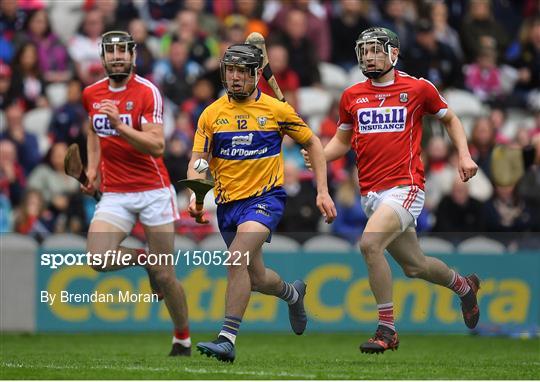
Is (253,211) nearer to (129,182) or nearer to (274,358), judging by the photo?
(129,182)

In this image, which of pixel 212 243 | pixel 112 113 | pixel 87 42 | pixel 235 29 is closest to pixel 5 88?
pixel 87 42

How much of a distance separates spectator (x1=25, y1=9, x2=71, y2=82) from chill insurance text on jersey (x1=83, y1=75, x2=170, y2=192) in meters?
6.88

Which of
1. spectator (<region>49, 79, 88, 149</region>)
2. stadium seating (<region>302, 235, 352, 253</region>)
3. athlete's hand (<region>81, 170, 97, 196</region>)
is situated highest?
athlete's hand (<region>81, 170, 97, 196</region>)

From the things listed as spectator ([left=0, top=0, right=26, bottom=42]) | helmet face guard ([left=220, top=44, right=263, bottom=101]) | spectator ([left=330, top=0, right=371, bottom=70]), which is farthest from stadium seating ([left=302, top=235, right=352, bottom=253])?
spectator ([left=0, top=0, right=26, bottom=42])

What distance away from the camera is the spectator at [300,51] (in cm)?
1962

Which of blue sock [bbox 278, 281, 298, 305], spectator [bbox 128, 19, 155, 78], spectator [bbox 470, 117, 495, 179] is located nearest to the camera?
blue sock [bbox 278, 281, 298, 305]

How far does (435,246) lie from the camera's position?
1644cm

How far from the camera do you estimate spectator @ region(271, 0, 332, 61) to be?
2014 cm

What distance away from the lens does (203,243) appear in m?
16.0

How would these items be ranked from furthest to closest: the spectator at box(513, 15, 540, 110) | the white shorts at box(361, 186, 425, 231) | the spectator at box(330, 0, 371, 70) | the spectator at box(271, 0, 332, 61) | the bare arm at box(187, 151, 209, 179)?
the spectator at box(513, 15, 540, 110) < the spectator at box(330, 0, 371, 70) < the spectator at box(271, 0, 332, 61) < the white shorts at box(361, 186, 425, 231) < the bare arm at box(187, 151, 209, 179)

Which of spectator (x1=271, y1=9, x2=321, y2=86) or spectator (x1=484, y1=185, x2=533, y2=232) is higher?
spectator (x1=271, y1=9, x2=321, y2=86)

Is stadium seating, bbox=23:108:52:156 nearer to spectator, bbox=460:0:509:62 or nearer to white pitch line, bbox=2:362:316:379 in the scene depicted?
spectator, bbox=460:0:509:62

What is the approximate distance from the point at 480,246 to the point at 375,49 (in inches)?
220

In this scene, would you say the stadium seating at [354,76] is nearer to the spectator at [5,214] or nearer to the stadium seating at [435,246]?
the stadium seating at [435,246]
